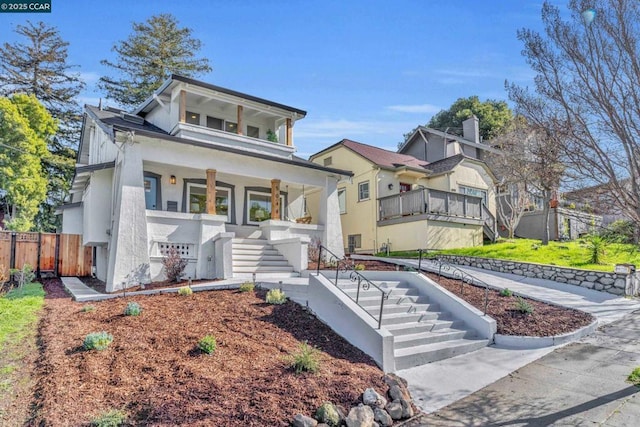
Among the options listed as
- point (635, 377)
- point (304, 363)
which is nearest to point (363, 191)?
point (635, 377)

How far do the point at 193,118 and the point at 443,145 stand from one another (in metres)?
16.1

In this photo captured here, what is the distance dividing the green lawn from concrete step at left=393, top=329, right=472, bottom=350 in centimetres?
804

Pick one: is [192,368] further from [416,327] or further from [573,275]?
[573,275]

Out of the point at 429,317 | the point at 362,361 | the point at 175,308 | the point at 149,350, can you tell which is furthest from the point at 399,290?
the point at 149,350

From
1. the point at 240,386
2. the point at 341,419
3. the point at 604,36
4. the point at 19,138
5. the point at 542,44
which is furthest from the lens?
the point at 19,138

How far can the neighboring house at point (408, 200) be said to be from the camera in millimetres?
18188

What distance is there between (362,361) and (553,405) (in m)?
2.47

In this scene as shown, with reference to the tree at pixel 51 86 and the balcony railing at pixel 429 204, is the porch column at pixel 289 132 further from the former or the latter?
the tree at pixel 51 86

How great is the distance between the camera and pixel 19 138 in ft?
68.2

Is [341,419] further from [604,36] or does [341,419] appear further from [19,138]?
[19,138]

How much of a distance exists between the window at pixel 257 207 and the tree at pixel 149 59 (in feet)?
61.7

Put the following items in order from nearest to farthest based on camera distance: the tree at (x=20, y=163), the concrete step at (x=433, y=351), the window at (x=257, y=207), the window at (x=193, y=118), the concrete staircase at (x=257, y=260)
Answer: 1. the concrete step at (x=433, y=351)
2. the concrete staircase at (x=257, y=260)
3. the window at (x=193, y=118)
4. the window at (x=257, y=207)
5. the tree at (x=20, y=163)

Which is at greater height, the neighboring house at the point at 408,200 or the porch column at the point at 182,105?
the porch column at the point at 182,105

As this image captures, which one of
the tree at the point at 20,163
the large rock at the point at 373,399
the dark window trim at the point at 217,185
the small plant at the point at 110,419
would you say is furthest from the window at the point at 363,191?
the small plant at the point at 110,419
